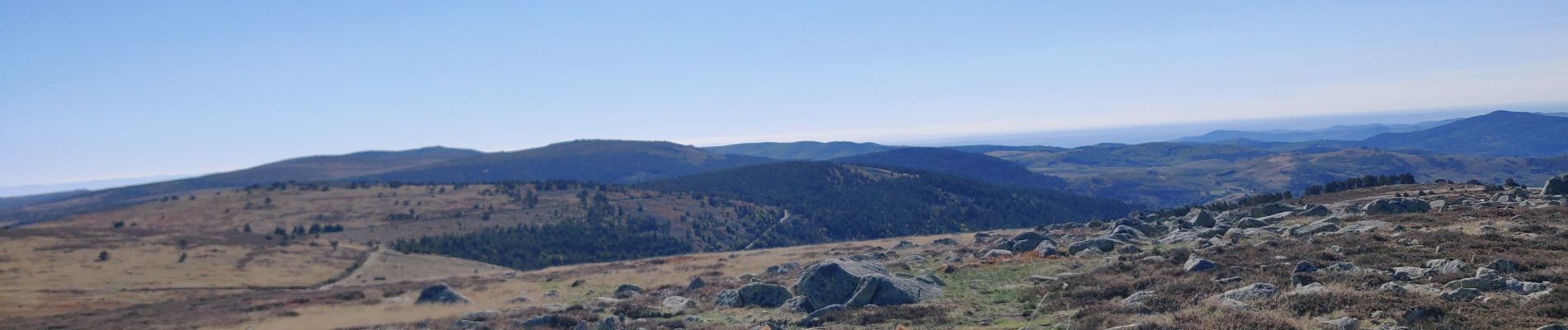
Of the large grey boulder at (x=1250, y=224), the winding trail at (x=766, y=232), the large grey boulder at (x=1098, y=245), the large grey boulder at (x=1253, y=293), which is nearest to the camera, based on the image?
the large grey boulder at (x=1253, y=293)

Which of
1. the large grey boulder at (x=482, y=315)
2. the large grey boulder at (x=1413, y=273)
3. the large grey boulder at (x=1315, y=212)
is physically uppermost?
the large grey boulder at (x=1413, y=273)

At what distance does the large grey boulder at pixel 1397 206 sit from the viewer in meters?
33.3

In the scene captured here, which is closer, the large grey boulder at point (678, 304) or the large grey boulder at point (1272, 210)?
the large grey boulder at point (678, 304)

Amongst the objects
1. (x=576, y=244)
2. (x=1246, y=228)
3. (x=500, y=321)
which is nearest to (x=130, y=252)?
(x=576, y=244)

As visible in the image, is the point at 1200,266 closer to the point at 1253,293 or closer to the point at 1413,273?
the point at 1413,273

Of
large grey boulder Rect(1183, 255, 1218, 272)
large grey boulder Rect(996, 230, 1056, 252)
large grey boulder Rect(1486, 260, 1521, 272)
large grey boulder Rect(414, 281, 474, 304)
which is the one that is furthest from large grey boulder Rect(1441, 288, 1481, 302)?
large grey boulder Rect(414, 281, 474, 304)

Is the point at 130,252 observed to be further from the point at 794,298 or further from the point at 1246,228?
the point at 1246,228

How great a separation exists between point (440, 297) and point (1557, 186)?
164 ft

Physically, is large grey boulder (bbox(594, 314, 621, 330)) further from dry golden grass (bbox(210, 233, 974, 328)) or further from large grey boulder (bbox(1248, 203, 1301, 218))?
large grey boulder (bbox(1248, 203, 1301, 218))

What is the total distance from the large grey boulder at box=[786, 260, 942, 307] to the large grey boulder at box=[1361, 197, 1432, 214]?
929 inches

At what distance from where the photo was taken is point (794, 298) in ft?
71.9

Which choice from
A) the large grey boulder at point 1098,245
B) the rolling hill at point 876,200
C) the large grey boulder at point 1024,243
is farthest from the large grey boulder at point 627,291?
the rolling hill at point 876,200

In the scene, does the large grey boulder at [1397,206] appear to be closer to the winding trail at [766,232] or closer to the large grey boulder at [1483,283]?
the large grey boulder at [1483,283]

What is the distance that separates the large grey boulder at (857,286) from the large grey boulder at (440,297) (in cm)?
1653
